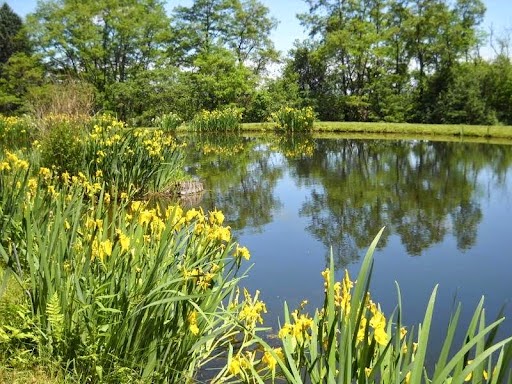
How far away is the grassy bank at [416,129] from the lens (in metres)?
18.5

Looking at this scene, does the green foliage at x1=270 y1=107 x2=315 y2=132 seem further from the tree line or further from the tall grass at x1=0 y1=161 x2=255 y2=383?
the tall grass at x1=0 y1=161 x2=255 y2=383

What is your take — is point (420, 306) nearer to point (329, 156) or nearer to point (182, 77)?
point (329, 156)

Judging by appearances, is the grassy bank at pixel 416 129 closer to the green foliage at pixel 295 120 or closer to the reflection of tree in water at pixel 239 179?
the green foliage at pixel 295 120

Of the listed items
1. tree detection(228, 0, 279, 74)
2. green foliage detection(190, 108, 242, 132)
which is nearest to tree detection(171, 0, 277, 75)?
tree detection(228, 0, 279, 74)

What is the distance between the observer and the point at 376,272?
4.48 m

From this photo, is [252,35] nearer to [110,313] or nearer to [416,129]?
[416,129]

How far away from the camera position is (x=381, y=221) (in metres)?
6.30

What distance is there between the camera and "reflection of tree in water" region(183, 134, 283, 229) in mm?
7062

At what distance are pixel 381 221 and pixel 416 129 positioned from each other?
15271mm

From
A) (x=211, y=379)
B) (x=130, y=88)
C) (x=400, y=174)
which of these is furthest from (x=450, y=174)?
(x=130, y=88)

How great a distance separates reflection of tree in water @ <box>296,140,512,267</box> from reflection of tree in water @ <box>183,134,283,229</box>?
2.18ft

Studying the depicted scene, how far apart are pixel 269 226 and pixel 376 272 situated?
6.82 ft

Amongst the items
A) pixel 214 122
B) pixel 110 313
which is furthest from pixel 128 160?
pixel 214 122

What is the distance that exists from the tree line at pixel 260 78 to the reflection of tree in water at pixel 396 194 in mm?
11744
